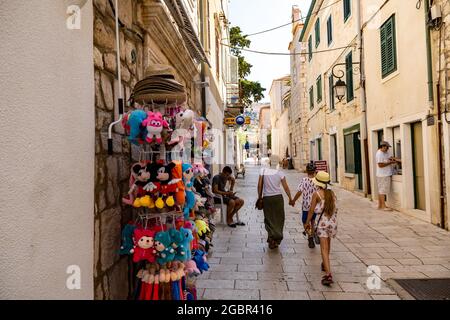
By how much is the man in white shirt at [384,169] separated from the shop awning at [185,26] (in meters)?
5.28

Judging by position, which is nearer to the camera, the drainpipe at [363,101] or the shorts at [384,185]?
the shorts at [384,185]

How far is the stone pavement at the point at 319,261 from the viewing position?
420cm

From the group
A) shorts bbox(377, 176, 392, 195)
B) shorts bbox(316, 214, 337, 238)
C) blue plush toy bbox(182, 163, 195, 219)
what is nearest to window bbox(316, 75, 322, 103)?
shorts bbox(377, 176, 392, 195)

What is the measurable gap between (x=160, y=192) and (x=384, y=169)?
26.0 ft

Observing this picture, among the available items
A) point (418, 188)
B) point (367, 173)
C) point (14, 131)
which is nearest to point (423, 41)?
point (418, 188)

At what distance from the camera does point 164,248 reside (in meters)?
2.81

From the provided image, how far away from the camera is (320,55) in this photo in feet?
60.2

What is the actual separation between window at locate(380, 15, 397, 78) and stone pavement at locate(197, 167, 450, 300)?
3.96 m

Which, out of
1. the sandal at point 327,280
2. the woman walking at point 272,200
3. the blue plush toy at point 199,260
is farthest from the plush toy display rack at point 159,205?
the woman walking at point 272,200

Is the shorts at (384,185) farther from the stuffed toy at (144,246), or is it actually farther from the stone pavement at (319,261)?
the stuffed toy at (144,246)

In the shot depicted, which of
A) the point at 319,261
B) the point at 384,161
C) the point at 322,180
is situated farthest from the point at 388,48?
the point at 319,261

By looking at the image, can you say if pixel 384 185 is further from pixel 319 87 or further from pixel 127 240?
pixel 319 87
